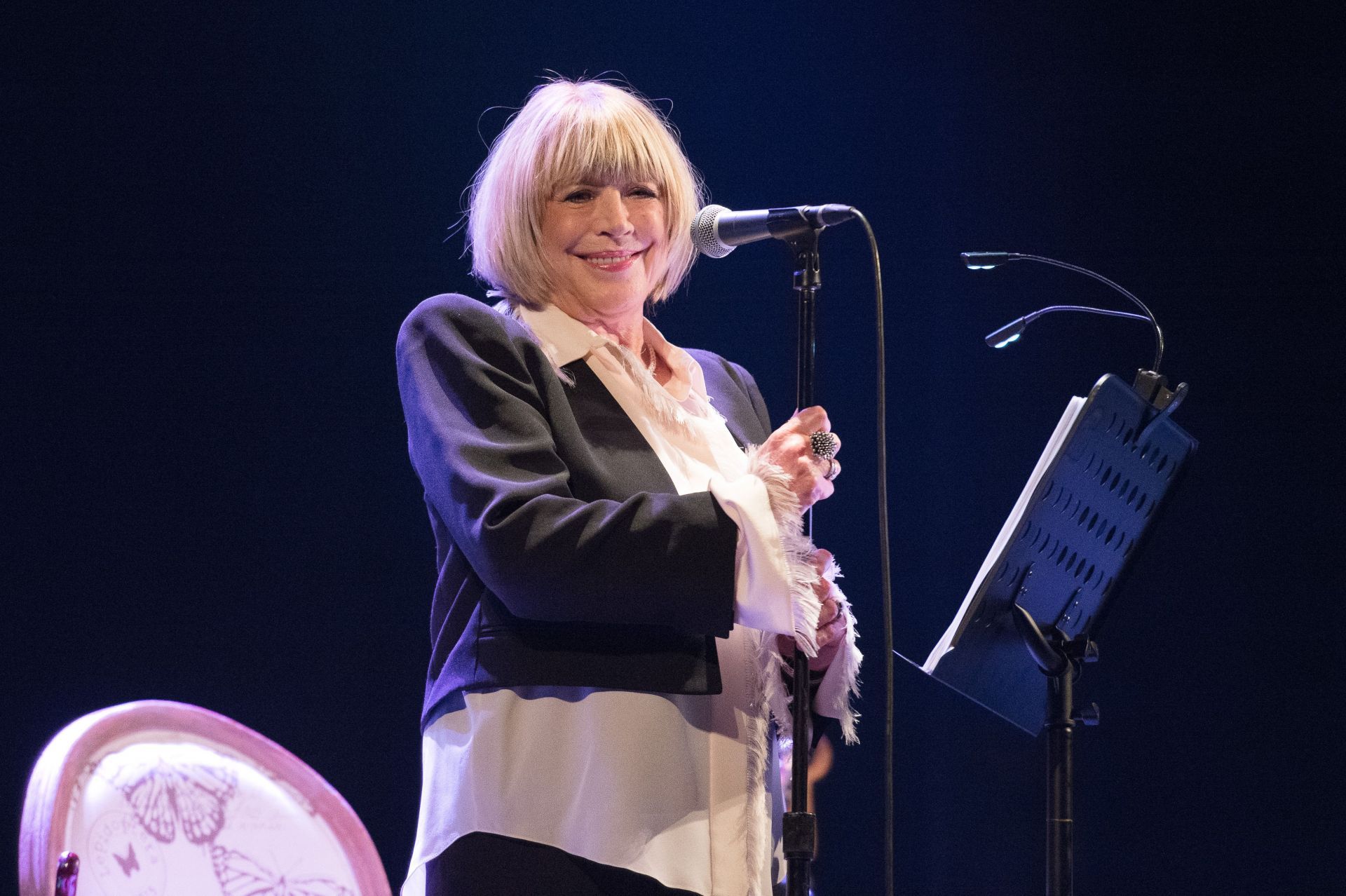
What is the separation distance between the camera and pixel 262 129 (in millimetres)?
2766

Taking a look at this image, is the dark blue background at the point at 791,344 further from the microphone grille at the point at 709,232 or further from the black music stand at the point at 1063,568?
the microphone grille at the point at 709,232

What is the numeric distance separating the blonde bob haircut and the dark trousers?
69 centimetres

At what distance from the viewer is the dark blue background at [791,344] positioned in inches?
104

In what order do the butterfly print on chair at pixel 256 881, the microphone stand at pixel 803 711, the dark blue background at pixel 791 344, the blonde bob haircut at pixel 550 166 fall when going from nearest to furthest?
the microphone stand at pixel 803 711, the butterfly print on chair at pixel 256 881, the blonde bob haircut at pixel 550 166, the dark blue background at pixel 791 344

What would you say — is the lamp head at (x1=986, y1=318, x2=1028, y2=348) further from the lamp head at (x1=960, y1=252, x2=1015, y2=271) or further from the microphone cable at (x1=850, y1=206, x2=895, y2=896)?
the microphone cable at (x1=850, y1=206, x2=895, y2=896)

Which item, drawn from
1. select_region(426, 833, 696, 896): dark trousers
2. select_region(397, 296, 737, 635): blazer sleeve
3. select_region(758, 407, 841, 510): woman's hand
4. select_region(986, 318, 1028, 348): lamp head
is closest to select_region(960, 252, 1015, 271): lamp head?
select_region(986, 318, 1028, 348): lamp head

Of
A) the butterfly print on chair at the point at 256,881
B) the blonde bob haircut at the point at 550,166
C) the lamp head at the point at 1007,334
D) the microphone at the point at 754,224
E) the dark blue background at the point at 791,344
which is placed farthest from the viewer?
the dark blue background at the point at 791,344

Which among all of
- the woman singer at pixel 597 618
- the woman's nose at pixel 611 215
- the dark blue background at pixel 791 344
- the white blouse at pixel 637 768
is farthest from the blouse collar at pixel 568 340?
the dark blue background at pixel 791 344

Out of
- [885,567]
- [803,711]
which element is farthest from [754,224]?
[803,711]

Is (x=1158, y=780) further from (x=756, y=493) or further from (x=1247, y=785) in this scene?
(x=756, y=493)

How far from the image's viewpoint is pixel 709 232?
1.55 m

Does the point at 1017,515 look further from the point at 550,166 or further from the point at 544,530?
the point at 550,166

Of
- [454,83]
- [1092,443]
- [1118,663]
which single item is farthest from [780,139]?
[1092,443]

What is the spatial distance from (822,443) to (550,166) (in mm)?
570
